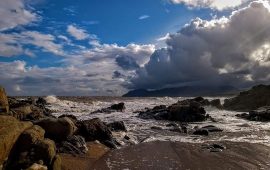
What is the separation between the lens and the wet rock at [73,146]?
1467 centimetres

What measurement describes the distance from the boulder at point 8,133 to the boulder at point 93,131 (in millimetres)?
6101

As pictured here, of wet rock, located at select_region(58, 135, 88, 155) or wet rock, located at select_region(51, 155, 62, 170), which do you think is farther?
wet rock, located at select_region(58, 135, 88, 155)

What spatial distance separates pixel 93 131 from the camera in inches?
713

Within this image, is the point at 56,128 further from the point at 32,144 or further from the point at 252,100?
the point at 252,100

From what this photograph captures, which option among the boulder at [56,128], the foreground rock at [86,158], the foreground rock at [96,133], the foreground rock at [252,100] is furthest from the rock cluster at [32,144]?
the foreground rock at [252,100]

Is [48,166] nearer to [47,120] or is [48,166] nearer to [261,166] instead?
[47,120]

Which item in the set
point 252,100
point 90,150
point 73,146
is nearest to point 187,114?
point 90,150

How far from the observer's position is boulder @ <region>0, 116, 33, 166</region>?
1048cm

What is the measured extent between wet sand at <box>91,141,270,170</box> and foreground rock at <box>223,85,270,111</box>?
107ft

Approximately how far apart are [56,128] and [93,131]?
326cm

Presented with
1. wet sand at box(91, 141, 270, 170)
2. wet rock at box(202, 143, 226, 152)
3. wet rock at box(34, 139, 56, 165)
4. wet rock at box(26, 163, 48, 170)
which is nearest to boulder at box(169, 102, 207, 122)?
wet sand at box(91, 141, 270, 170)

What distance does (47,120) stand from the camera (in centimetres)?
1528

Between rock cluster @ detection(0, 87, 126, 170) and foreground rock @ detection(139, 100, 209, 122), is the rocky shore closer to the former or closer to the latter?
rock cluster @ detection(0, 87, 126, 170)

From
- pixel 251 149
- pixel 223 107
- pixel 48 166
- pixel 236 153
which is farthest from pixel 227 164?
pixel 223 107
